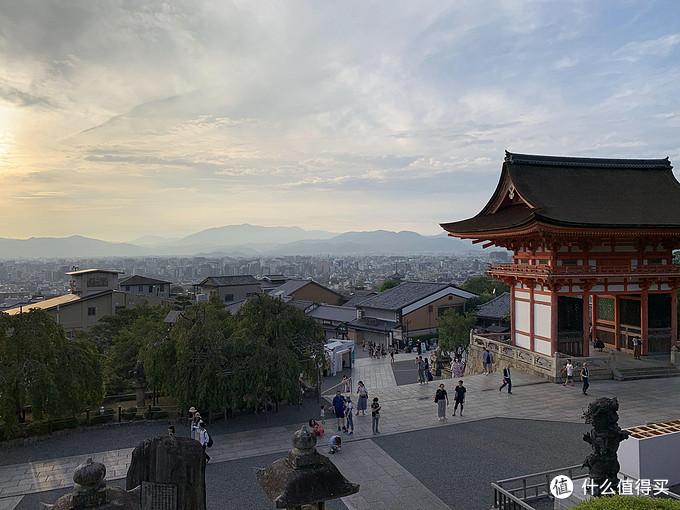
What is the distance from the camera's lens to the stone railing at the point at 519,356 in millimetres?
21125

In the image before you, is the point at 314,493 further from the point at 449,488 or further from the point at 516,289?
the point at 516,289

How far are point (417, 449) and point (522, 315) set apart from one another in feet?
43.0

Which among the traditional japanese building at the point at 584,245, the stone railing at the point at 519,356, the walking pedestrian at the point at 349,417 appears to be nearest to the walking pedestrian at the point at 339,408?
the walking pedestrian at the point at 349,417

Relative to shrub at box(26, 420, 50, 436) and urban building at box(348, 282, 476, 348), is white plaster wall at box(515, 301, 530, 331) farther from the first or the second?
shrub at box(26, 420, 50, 436)

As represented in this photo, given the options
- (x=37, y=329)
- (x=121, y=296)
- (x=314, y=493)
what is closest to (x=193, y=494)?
(x=314, y=493)

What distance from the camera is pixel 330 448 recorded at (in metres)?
14.0

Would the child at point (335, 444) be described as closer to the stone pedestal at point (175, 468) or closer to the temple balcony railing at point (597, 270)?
the stone pedestal at point (175, 468)

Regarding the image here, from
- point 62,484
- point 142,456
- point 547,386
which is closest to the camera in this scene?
point 142,456

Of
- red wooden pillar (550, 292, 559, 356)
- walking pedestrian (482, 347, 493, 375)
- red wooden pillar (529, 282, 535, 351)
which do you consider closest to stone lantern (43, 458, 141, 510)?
red wooden pillar (550, 292, 559, 356)

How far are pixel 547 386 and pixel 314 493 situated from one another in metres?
17.8

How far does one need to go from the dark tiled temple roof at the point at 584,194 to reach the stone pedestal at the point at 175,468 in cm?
1830

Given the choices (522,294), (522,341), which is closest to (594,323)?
(522,341)

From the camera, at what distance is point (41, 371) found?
15164 millimetres

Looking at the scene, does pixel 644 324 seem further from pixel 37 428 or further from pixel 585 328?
pixel 37 428
